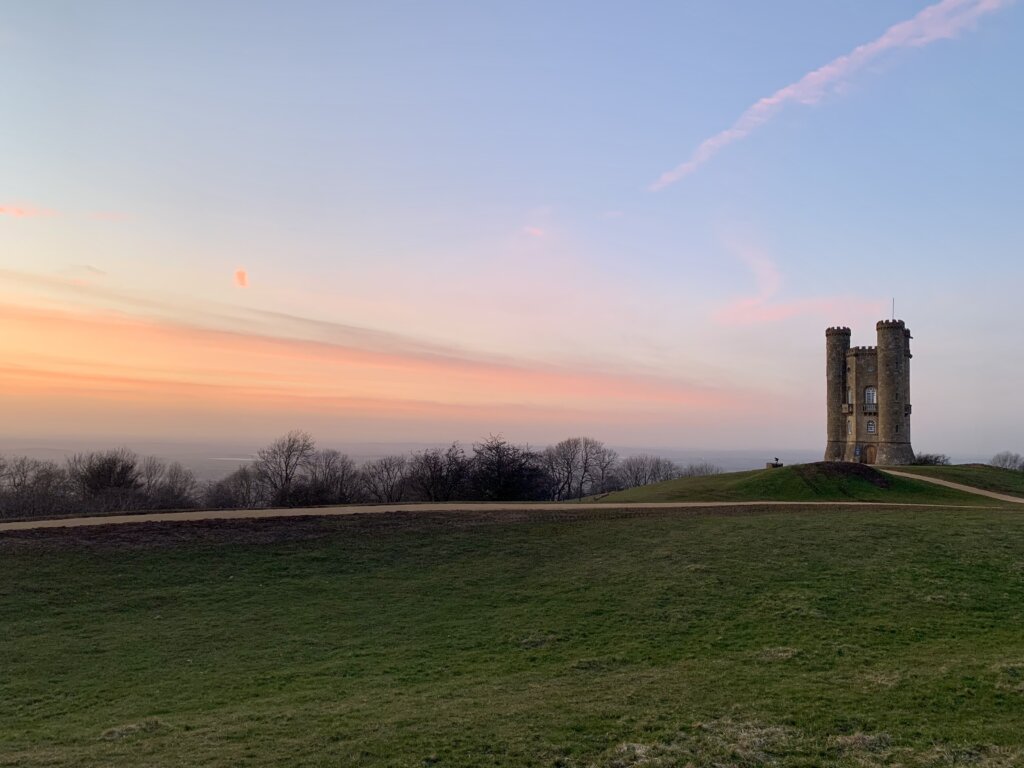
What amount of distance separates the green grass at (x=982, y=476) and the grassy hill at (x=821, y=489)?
6.17 meters

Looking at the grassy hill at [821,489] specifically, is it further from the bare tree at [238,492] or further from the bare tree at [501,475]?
the bare tree at [238,492]

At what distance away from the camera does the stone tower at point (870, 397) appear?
2486 inches

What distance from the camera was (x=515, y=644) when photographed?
50.4ft

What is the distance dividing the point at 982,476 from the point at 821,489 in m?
19.1

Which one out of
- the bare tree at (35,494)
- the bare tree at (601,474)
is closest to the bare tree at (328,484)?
the bare tree at (35,494)

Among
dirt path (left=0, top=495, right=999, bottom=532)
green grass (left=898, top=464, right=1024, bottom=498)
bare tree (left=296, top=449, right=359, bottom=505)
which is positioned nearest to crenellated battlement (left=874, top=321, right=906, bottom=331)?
green grass (left=898, top=464, right=1024, bottom=498)

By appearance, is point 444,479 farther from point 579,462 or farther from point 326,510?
point 579,462

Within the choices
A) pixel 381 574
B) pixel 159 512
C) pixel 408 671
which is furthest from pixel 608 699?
pixel 159 512

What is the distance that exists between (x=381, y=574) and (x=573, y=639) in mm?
8472

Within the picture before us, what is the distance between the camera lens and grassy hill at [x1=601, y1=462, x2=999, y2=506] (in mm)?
39438

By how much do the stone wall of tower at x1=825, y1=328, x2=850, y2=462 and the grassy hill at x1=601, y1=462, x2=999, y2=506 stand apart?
22.9 metres

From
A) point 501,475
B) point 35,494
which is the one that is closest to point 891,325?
point 501,475

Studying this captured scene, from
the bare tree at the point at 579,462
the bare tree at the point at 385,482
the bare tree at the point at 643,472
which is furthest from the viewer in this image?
the bare tree at the point at 643,472

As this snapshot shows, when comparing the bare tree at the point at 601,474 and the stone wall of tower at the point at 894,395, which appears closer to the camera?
the stone wall of tower at the point at 894,395
